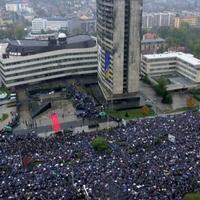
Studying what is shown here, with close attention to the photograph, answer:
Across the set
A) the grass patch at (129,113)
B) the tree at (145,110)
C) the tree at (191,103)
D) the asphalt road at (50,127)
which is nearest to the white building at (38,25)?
the grass patch at (129,113)

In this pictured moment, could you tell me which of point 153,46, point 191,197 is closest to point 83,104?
point 191,197

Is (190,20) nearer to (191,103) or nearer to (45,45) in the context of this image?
(45,45)

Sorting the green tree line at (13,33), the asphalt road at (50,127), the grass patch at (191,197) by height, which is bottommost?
the asphalt road at (50,127)

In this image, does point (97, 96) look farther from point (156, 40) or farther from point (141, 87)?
point (156, 40)

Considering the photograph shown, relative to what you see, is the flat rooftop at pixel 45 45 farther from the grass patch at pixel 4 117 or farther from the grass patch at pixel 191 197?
the grass patch at pixel 191 197

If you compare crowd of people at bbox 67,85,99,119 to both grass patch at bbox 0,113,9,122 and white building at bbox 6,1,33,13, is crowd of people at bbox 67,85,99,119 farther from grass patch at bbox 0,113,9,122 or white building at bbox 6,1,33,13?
white building at bbox 6,1,33,13

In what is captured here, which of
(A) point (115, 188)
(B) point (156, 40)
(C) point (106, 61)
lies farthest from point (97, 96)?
(B) point (156, 40)
